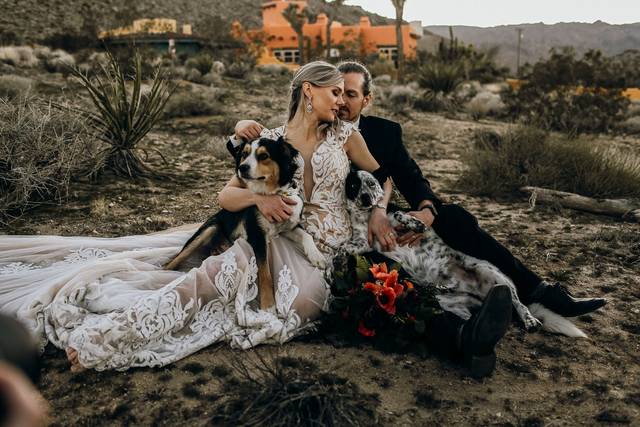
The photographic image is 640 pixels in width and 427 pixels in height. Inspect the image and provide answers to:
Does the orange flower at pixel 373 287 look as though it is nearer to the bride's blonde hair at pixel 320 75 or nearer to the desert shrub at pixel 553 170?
the bride's blonde hair at pixel 320 75

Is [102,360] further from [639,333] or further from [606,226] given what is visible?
[606,226]

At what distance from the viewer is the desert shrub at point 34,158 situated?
586 cm

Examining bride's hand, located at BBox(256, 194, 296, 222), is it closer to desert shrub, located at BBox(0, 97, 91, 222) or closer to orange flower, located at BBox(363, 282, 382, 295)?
orange flower, located at BBox(363, 282, 382, 295)

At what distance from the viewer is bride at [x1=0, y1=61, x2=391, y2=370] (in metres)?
3.07

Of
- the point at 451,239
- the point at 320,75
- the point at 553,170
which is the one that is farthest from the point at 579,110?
the point at 320,75

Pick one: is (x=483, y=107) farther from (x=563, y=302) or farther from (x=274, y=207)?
(x=274, y=207)

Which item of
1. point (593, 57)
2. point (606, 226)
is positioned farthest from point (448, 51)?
point (606, 226)

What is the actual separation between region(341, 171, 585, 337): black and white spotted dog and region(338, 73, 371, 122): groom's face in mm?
466

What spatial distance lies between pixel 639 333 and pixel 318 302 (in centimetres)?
207

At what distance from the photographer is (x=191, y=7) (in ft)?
170

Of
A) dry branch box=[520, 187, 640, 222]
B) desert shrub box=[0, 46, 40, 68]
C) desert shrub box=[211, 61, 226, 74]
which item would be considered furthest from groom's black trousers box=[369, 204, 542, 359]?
desert shrub box=[211, 61, 226, 74]

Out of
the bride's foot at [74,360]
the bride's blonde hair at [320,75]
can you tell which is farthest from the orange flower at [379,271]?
the bride's foot at [74,360]

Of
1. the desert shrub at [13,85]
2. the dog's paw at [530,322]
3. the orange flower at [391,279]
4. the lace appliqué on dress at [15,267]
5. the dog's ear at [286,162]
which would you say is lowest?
the dog's paw at [530,322]

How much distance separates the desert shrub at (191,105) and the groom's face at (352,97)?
26.9ft
